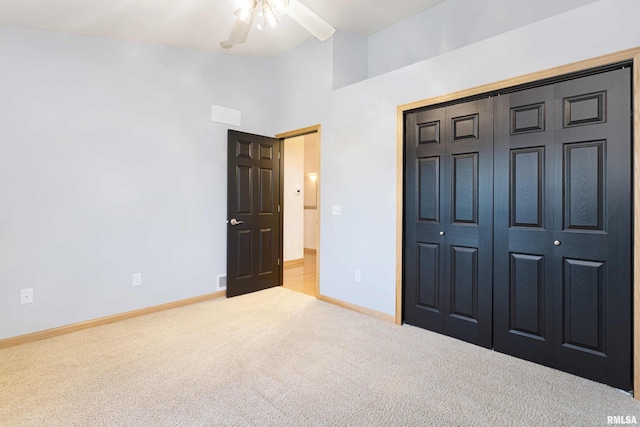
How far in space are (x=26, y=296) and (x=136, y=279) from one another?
824 millimetres

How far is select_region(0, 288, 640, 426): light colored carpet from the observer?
1751 mm

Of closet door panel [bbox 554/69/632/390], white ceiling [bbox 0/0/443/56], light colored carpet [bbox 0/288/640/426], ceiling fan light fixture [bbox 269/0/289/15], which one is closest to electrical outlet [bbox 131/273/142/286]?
light colored carpet [bbox 0/288/640/426]

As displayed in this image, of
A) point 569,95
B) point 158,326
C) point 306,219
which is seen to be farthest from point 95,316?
point 306,219

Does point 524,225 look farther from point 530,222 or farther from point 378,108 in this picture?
point 378,108

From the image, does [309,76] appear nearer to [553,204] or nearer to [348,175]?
[348,175]

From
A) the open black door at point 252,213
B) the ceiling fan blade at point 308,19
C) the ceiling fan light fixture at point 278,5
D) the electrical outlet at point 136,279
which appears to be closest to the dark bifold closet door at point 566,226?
the ceiling fan blade at point 308,19

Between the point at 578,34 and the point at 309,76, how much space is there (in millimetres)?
2602

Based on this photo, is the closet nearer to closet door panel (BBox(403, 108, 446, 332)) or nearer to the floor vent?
closet door panel (BBox(403, 108, 446, 332))

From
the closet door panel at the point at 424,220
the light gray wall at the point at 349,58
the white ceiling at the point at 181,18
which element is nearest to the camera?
the white ceiling at the point at 181,18

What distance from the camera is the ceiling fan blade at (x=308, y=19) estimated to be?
2.02m

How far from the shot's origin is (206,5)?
2.71 metres

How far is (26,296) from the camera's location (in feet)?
8.78

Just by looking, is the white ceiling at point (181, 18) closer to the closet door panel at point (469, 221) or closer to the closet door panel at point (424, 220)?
the closet door panel at point (424, 220)

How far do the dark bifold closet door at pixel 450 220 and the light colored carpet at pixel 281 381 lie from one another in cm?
25
